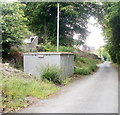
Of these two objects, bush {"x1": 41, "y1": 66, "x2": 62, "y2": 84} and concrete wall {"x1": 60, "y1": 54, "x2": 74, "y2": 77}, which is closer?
bush {"x1": 41, "y1": 66, "x2": 62, "y2": 84}

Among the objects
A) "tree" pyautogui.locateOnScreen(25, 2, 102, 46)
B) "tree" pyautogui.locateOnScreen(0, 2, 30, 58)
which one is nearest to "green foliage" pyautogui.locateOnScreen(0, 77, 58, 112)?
"tree" pyautogui.locateOnScreen(0, 2, 30, 58)

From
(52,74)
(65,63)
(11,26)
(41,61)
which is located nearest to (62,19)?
(11,26)

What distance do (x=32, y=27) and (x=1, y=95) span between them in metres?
12.2

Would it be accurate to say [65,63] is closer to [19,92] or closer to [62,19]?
[19,92]

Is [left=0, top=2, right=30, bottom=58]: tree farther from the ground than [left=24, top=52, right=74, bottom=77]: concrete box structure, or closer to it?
farther from the ground

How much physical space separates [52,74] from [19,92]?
2431mm

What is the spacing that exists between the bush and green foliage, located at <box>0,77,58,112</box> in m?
0.94

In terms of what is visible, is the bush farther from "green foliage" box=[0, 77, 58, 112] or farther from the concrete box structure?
"green foliage" box=[0, 77, 58, 112]

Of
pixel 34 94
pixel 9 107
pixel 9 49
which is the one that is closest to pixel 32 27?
pixel 9 49

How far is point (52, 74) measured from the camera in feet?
24.7

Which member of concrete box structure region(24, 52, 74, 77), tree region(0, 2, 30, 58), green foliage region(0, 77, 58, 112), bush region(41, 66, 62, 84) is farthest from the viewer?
tree region(0, 2, 30, 58)

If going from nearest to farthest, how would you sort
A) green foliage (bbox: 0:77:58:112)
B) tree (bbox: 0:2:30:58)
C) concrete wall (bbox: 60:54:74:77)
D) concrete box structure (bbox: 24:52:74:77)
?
1. green foliage (bbox: 0:77:58:112)
2. concrete box structure (bbox: 24:52:74:77)
3. concrete wall (bbox: 60:54:74:77)
4. tree (bbox: 0:2:30:58)

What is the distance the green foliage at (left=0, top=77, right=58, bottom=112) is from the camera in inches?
178

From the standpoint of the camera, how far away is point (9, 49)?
448 inches
